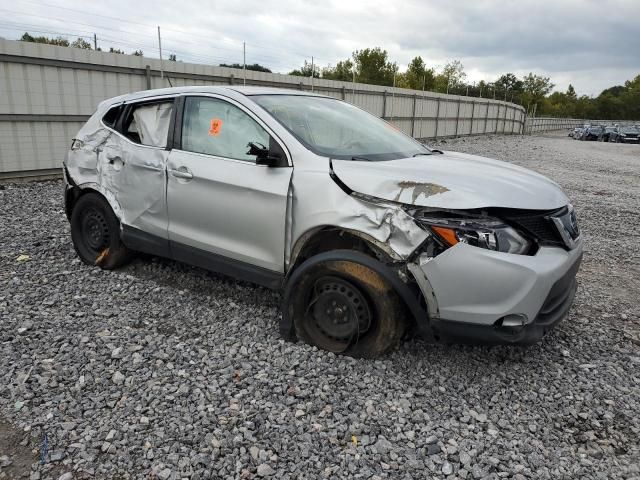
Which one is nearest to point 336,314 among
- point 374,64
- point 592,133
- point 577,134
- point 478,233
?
point 478,233

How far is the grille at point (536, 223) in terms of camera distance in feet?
9.43

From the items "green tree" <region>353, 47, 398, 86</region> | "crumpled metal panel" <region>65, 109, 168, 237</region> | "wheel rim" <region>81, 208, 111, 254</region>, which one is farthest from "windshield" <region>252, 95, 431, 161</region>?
"green tree" <region>353, 47, 398, 86</region>

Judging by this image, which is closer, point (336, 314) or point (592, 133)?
point (336, 314)

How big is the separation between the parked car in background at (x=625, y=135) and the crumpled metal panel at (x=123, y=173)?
132ft

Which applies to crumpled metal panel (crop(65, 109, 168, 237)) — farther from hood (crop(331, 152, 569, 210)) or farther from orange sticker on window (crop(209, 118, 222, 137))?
hood (crop(331, 152, 569, 210))

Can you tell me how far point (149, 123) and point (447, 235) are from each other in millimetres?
2851

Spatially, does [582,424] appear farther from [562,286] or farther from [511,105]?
[511,105]

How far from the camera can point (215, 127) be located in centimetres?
389

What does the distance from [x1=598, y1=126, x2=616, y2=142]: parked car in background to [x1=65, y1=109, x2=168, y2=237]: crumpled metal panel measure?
1685 inches

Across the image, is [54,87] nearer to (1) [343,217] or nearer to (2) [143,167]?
(2) [143,167]

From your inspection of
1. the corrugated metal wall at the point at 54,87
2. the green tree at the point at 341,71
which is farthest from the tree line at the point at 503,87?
the corrugated metal wall at the point at 54,87

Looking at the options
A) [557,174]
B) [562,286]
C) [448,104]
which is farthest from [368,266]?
[448,104]

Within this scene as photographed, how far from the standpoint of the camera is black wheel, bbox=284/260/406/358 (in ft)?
9.93

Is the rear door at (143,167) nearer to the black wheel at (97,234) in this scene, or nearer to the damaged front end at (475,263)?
the black wheel at (97,234)
